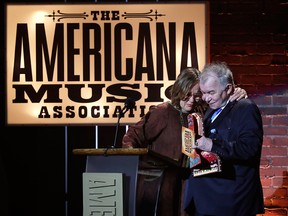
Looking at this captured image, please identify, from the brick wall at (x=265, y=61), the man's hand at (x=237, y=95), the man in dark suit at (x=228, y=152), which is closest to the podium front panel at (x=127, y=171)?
the man in dark suit at (x=228, y=152)

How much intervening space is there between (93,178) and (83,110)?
2076mm

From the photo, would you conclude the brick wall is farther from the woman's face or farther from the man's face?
the man's face

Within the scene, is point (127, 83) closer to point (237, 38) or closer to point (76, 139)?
point (76, 139)

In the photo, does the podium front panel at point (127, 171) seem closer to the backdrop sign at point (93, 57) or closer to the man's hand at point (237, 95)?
the man's hand at point (237, 95)

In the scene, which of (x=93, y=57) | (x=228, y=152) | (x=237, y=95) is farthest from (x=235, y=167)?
(x=93, y=57)

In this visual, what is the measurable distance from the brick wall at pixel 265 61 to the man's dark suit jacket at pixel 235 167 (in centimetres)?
188

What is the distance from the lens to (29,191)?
5.53 meters

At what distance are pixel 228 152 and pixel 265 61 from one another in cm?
221

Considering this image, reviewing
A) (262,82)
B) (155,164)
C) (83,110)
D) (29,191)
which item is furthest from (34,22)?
(155,164)

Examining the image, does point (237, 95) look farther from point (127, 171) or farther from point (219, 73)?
point (127, 171)

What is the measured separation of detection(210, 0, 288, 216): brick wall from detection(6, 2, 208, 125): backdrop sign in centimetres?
24

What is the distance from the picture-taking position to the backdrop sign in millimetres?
5359

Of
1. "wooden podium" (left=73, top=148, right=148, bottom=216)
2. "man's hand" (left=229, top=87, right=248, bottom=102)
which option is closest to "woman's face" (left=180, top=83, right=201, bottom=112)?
"man's hand" (left=229, top=87, right=248, bottom=102)

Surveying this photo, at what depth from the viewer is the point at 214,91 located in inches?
136
